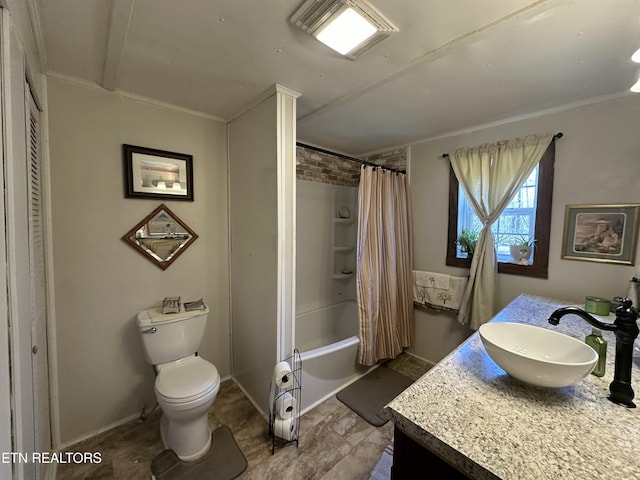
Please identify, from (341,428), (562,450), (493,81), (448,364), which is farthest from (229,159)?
(562,450)

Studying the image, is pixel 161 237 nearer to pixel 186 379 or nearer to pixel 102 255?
pixel 102 255

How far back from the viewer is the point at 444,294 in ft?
8.12

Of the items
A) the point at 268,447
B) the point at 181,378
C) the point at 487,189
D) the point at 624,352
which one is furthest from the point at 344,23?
the point at 268,447

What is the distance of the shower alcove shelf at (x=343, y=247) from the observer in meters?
3.04

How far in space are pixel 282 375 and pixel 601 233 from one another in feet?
7.78

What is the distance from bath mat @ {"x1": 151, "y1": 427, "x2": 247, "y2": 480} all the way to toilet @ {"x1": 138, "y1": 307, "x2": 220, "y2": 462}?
36 mm

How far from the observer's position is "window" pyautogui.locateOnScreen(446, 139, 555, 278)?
1.96 metres

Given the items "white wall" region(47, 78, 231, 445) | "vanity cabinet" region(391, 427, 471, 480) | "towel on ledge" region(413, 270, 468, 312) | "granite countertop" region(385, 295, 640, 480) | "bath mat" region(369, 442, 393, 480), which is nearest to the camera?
"granite countertop" region(385, 295, 640, 480)

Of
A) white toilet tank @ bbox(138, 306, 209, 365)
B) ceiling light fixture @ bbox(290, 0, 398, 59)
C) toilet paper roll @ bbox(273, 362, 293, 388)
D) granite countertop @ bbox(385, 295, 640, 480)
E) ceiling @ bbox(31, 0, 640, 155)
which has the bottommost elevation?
toilet paper roll @ bbox(273, 362, 293, 388)

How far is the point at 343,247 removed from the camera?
3.05 m

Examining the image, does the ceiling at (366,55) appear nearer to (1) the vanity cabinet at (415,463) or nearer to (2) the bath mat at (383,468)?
(1) the vanity cabinet at (415,463)

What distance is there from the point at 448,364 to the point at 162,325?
5.68ft

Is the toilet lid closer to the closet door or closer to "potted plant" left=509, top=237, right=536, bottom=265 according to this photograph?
the closet door

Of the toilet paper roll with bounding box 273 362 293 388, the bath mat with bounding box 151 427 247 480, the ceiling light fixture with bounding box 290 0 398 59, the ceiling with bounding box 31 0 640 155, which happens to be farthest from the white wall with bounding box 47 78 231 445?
the ceiling light fixture with bounding box 290 0 398 59
